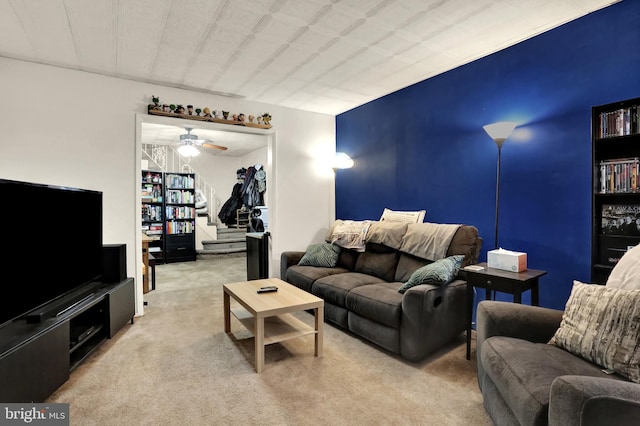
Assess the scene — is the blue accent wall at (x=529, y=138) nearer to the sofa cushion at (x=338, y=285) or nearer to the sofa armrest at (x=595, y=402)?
the sofa cushion at (x=338, y=285)

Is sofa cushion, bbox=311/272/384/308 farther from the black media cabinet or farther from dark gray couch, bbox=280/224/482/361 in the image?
the black media cabinet

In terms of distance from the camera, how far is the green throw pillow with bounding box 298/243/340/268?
12.3 ft

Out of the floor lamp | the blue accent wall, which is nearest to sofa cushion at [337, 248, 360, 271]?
the blue accent wall

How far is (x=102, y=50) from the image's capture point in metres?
2.77

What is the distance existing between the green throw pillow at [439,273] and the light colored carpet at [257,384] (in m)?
0.57

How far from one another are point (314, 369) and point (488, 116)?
2.57m

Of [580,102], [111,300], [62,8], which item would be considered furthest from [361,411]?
[62,8]

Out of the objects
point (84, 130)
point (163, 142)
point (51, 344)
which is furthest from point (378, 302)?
point (163, 142)

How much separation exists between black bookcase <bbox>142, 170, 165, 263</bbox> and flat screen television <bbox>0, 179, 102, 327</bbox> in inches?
159

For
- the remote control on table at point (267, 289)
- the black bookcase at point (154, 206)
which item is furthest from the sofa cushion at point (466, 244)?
the black bookcase at point (154, 206)

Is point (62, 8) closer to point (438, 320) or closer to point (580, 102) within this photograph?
point (438, 320)

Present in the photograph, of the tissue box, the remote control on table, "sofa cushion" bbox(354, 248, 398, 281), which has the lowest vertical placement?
the remote control on table

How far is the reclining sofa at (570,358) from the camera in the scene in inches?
41.2

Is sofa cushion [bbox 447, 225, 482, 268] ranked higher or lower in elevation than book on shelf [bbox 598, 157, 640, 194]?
lower
